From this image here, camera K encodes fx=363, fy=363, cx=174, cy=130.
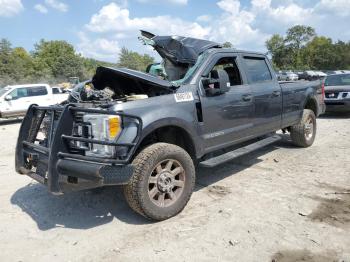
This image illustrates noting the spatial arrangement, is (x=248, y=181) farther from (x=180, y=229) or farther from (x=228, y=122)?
(x=180, y=229)

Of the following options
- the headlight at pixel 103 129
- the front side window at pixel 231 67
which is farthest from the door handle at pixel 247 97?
the headlight at pixel 103 129

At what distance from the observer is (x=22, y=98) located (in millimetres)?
16531

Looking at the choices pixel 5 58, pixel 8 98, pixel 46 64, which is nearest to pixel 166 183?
pixel 8 98

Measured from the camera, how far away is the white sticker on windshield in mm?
4430

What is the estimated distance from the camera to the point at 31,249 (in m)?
3.59

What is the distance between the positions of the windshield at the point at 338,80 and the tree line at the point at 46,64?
14241mm

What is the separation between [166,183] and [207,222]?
63cm

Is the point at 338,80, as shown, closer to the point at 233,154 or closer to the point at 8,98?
the point at 233,154

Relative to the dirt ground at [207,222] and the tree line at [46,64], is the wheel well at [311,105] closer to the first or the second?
the dirt ground at [207,222]

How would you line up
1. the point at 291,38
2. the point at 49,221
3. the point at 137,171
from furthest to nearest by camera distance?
the point at 291,38 → the point at 49,221 → the point at 137,171

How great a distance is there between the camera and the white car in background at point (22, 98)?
16.0 m


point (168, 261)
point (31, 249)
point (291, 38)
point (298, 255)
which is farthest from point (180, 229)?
point (291, 38)

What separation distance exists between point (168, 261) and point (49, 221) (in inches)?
67.1

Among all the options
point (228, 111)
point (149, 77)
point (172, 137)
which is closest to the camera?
point (149, 77)
